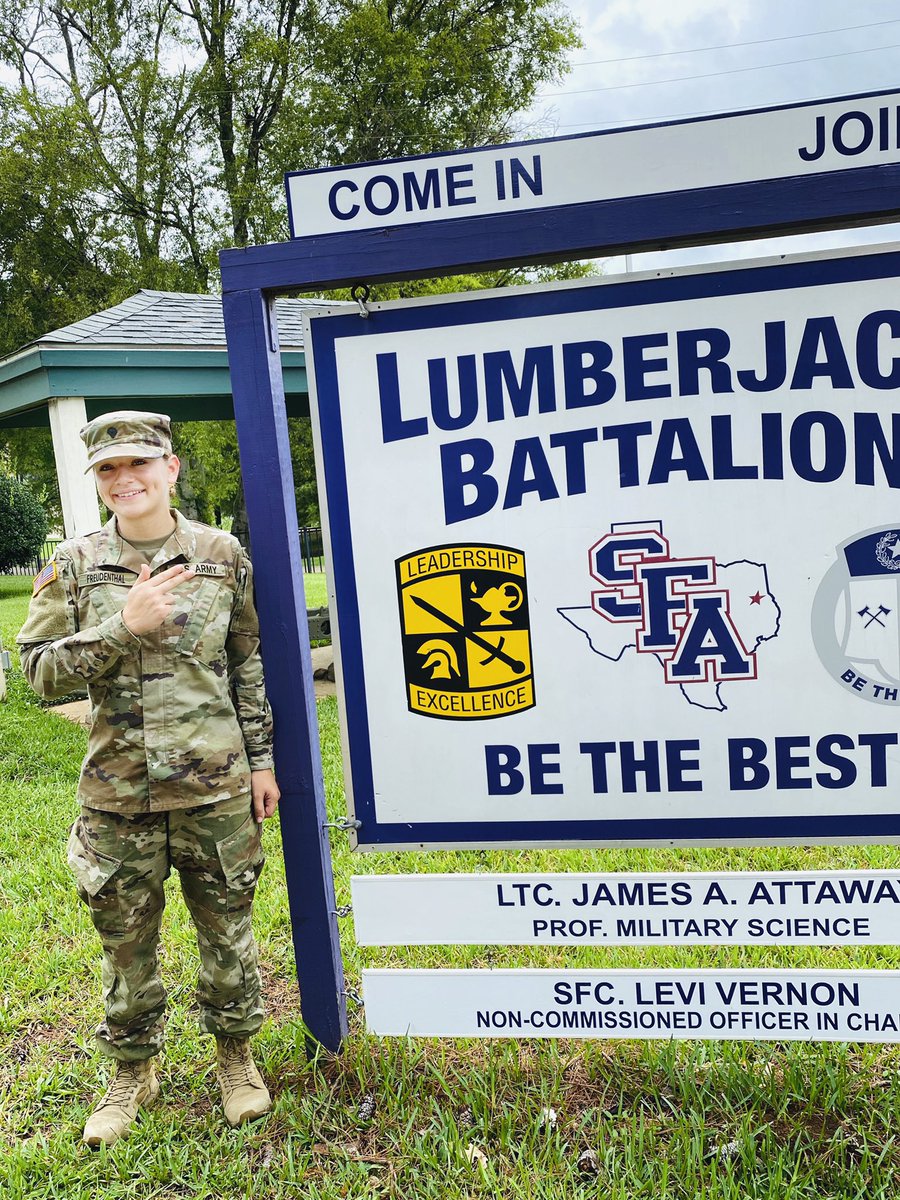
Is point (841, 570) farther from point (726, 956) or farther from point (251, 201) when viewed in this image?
point (251, 201)

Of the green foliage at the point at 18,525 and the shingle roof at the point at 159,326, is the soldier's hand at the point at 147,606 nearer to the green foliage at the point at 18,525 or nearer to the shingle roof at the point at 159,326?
the shingle roof at the point at 159,326

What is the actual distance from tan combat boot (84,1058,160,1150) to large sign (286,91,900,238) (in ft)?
7.56

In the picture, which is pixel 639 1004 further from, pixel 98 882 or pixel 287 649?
pixel 98 882

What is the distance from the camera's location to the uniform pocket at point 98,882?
92.0 inches

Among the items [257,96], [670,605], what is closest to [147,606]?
[670,605]

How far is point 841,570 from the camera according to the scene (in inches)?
85.8

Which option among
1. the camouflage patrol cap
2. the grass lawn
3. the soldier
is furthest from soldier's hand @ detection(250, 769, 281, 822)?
the camouflage patrol cap

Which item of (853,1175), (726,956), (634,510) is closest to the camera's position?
(853,1175)

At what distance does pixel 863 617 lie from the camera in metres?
2.19

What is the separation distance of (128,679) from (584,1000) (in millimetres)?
1444

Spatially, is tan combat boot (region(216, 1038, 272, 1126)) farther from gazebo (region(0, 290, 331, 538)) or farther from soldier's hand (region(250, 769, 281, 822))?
gazebo (region(0, 290, 331, 538))

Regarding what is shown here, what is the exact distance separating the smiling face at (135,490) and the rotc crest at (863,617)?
5.55 ft

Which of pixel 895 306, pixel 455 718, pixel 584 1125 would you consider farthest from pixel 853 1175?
pixel 895 306

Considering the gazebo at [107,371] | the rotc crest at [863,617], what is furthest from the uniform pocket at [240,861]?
the gazebo at [107,371]
